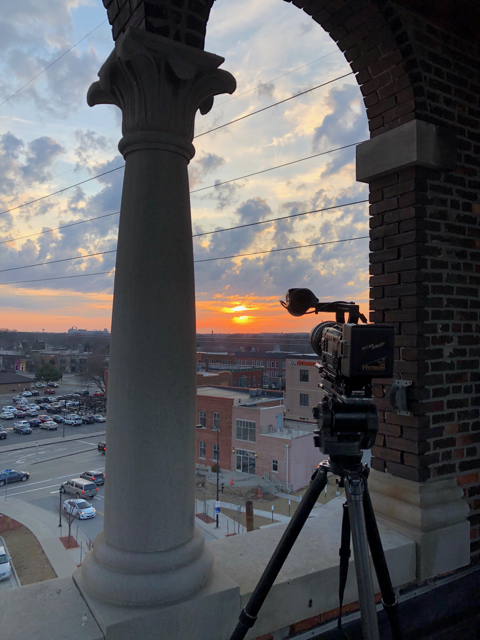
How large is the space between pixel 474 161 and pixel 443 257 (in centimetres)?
72

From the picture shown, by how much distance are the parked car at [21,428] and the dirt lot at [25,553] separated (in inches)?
46.1

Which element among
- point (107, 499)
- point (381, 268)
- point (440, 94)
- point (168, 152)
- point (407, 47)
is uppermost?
point (407, 47)

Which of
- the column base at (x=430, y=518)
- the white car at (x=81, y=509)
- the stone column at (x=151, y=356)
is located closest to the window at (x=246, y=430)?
the white car at (x=81, y=509)

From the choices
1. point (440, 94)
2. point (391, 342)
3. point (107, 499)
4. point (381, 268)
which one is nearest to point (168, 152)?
point (391, 342)

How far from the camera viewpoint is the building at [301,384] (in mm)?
8984

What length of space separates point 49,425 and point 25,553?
8.59 ft

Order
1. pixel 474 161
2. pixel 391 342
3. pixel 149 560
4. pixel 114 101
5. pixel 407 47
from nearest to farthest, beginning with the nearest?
pixel 391 342 < pixel 149 560 < pixel 114 101 < pixel 407 47 < pixel 474 161

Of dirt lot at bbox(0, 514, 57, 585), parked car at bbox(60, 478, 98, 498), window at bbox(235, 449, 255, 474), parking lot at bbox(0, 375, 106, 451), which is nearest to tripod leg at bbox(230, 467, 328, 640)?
dirt lot at bbox(0, 514, 57, 585)

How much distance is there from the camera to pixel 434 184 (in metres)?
2.36

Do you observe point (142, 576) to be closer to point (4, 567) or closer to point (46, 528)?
point (4, 567)

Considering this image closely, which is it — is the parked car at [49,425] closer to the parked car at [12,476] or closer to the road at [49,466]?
the road at [49,466]

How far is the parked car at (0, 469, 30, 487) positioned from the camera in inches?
257

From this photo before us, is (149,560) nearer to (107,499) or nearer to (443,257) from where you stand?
(107,499)

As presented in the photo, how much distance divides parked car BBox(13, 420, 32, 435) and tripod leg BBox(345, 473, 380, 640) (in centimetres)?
623
